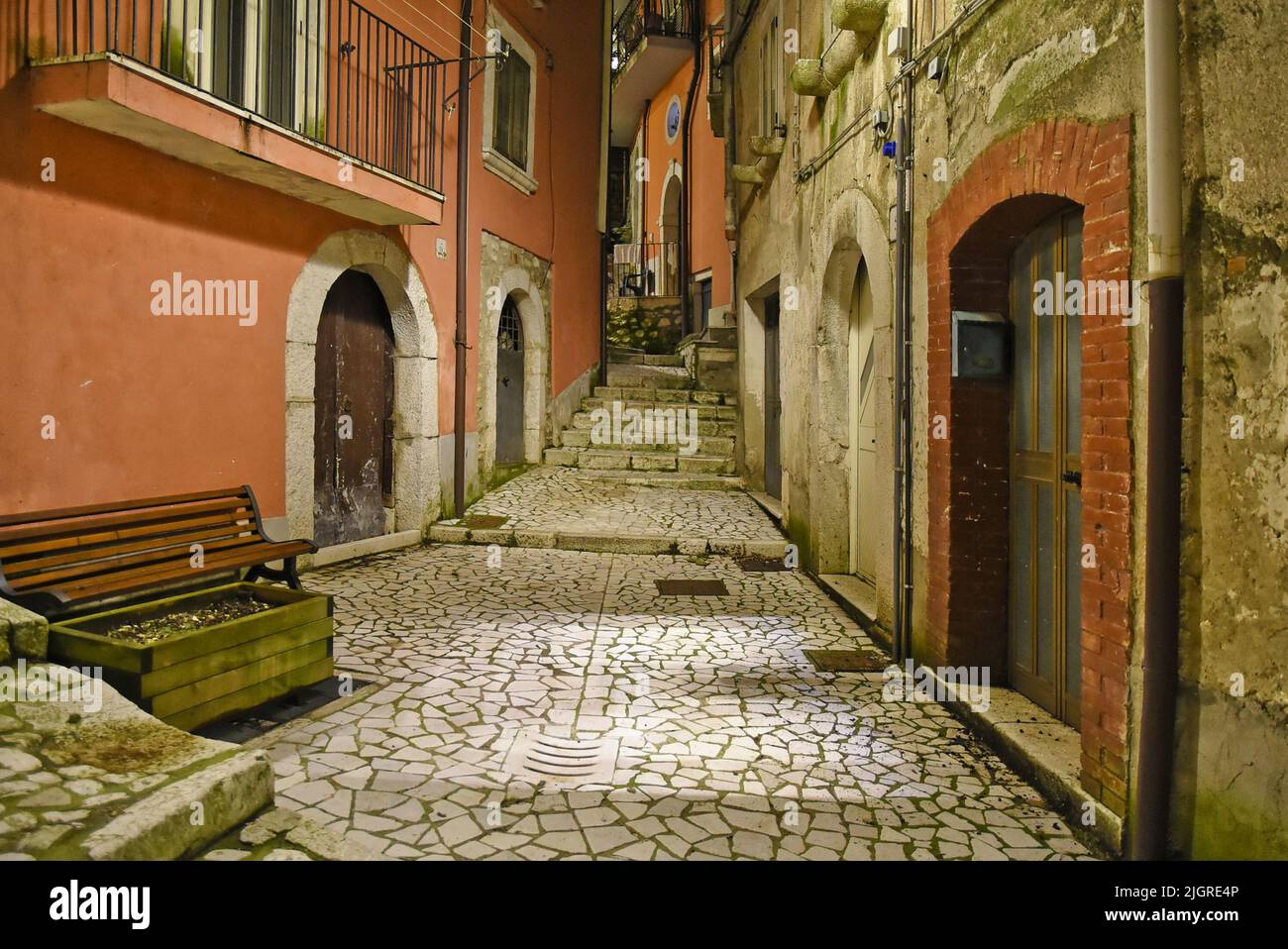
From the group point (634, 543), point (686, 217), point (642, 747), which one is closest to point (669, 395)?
point (634, 543)

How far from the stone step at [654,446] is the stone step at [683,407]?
0.44m

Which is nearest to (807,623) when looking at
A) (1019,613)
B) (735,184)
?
(1019,613)

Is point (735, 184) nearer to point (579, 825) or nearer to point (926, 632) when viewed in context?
point (926, 632)

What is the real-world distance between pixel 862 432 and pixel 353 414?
4.68m

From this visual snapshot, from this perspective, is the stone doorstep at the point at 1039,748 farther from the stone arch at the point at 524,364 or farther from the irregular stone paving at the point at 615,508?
the stone arch at the point at 524,364

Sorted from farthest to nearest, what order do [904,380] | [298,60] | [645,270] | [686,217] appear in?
[645,270] < [686,217] < [298,60] < [904,380]

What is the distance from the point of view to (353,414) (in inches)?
314

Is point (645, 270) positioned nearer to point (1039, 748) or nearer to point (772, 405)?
point (772, 405)

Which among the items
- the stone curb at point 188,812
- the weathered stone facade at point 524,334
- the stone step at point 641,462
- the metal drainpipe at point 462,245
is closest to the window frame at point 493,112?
the metal drainpipe at point 462,245

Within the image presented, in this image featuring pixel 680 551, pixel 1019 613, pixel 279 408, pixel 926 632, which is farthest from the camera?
pixel 680 551

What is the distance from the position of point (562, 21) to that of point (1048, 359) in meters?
10.5

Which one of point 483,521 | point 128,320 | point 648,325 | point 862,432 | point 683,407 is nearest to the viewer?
point 128,320

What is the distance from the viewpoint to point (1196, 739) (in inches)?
102

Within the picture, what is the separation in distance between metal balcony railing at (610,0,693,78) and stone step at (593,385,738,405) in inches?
293
